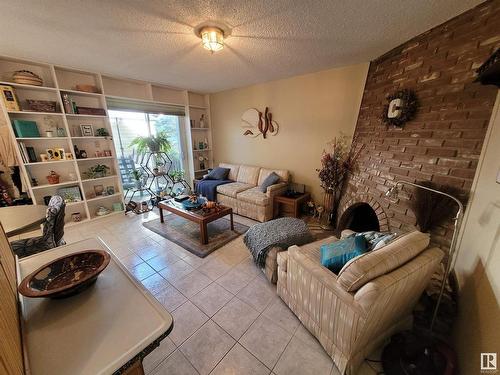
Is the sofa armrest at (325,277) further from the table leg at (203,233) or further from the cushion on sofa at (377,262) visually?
the table leg at (203,233)

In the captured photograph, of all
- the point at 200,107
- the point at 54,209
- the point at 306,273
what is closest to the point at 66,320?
the point at 306,273

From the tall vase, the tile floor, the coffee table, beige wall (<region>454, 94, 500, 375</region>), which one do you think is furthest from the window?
beige wall (<region>454, 94, 500, 375</region>)

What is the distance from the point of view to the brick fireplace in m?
1.44

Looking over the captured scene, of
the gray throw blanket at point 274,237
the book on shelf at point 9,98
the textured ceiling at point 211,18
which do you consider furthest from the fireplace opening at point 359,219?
the book on shelf at point 9,98

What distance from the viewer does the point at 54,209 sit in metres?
1.79

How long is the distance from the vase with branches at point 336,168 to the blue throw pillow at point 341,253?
5.29 ft

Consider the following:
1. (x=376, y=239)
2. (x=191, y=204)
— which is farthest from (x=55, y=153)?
(x=376, y=239)

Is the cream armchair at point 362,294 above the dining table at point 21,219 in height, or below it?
below

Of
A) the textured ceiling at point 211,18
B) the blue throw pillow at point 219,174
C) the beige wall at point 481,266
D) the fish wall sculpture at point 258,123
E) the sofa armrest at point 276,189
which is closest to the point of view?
the beige wall at point 481,266

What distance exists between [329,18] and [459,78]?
117cm

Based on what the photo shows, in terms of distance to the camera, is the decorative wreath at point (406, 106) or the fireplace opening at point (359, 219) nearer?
the decorative wreath at point (406, 106)

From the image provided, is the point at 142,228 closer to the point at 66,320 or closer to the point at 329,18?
the point at 66,320

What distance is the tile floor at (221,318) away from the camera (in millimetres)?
1323

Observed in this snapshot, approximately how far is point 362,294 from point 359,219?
83.5 inches
